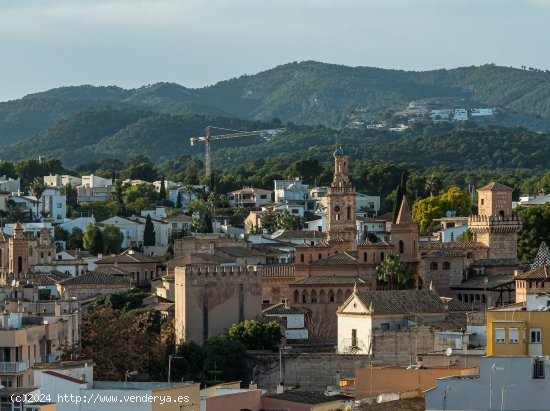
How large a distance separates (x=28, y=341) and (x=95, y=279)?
92.3 feet

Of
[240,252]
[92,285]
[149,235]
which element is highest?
[149,235]

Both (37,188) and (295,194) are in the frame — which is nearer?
(37,188)

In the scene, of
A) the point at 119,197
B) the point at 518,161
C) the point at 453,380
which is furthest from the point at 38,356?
the point at 518,161

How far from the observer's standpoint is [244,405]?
38188 mm

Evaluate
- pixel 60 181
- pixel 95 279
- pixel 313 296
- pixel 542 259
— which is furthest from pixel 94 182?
pixel 542 259

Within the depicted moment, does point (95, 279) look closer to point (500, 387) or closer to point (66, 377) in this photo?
point (66, 377)

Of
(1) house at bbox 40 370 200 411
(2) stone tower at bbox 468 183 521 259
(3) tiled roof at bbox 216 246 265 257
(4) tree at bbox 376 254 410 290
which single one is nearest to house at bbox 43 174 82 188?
(3) tiled roof at bbox 216 246 265 257

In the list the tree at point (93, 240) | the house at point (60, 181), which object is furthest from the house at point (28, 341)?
the house at point (60, 181)

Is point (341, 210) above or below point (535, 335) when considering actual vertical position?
above

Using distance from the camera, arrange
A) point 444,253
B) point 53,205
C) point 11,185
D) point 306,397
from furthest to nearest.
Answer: point 11,185 → point 53,205 → point 444,253 → point 306,397

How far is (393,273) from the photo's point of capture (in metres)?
69.7

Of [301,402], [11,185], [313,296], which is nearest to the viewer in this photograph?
[301,402]

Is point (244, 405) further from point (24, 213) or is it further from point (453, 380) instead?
point (24, 213)

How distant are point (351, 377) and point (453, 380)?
803 inches
